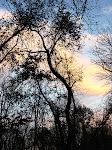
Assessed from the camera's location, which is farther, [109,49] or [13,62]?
[109,49]

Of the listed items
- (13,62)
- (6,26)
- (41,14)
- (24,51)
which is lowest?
(13,62)

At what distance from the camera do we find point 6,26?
10.8 m

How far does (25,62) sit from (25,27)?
2751 millimetres

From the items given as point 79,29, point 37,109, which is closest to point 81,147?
point 37,109

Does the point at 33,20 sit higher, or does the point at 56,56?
the point at 33,20

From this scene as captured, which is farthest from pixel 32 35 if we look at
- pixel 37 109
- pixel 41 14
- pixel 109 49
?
pixel 37 109

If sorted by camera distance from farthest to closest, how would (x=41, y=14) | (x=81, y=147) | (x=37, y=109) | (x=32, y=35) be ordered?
1. (x=81, y=147)
2. (x=37, y=109)
3. (x=32, y=35)
4. (x=41, y=14)

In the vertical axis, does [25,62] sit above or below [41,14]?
below

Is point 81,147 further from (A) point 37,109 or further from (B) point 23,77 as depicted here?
(B) point 23,77

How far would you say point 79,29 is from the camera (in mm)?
10188

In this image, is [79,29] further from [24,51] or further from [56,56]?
[24,51]

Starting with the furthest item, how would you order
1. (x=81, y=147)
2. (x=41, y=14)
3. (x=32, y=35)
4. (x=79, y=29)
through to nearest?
(x=81, y=147) → (x=32, y=35) → (x=41, y=14) → (x=79, y=29)

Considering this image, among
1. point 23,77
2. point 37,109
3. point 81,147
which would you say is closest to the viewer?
point 23,77

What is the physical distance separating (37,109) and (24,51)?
1850 cm
